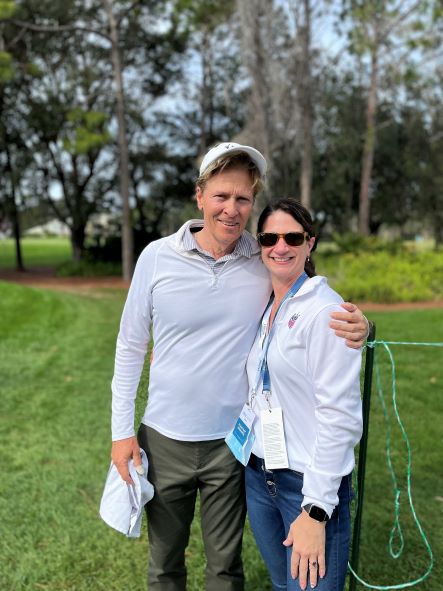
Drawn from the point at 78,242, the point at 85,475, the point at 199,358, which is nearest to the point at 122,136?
the point at 78,242

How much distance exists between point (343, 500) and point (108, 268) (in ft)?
64.3

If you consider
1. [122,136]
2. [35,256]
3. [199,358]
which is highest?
[122,136]

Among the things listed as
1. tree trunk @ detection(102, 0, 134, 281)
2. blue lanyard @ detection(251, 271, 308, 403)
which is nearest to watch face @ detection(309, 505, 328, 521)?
blue lanyard @ detection(251, 271, 308, 403)

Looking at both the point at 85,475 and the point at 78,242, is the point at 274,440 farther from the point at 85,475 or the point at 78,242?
the point at 78,242

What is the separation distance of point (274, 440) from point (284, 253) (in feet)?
1.95

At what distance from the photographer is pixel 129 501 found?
6.46ft

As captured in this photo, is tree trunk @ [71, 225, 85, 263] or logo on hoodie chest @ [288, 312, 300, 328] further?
tree trunk @ [71, 225, 85, 263]

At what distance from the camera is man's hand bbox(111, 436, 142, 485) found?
77.5 inches

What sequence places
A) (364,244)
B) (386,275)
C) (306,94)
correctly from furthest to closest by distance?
(306,94) < (364,244) < (386,275)

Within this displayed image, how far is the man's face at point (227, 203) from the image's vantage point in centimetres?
184

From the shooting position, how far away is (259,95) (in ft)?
47.8

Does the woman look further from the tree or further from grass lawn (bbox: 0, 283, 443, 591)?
the tree

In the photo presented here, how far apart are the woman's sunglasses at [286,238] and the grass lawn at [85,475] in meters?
0.90

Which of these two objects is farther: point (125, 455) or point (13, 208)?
point (13, 208)
